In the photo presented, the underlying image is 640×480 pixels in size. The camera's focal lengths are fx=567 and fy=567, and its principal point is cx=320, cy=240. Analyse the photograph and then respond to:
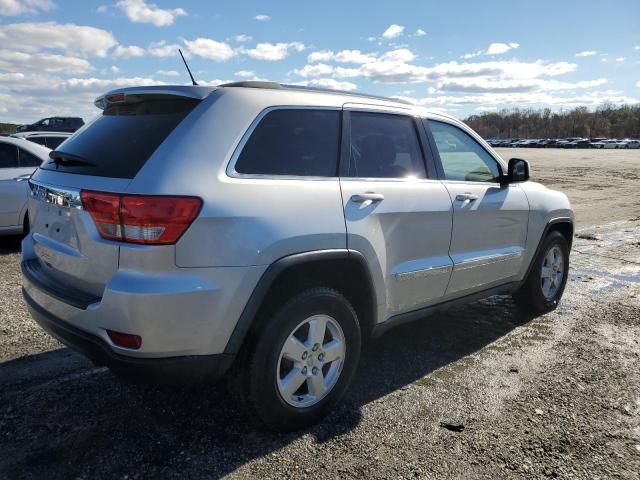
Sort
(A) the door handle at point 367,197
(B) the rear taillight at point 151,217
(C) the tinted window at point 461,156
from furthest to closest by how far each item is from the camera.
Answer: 1. (C) the tinted window at point 461,156
2. (A) the door handle at point 367,197
3. (B) the rear taillight at point 151,217

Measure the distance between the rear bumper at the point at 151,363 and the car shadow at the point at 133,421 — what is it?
1.55ft

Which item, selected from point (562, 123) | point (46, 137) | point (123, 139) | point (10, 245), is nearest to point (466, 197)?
point (123, 139)

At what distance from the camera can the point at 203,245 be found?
101 inches

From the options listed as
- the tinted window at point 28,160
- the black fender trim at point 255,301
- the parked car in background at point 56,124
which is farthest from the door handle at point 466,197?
the parked car in background at point 56,124

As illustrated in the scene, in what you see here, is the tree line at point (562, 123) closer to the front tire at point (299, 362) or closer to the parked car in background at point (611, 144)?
the parked car in background at point (611, 144)

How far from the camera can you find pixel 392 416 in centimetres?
335

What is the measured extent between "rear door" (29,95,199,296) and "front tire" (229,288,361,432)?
32.3 inches

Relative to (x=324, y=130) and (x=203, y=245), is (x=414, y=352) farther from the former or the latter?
(x=203, y=245)

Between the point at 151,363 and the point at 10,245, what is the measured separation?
6698mm

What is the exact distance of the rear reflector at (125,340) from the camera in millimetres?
2564

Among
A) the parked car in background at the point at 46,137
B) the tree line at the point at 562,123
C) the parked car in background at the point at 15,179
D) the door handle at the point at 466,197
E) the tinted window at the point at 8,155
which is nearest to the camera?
the door handle at the point at 466,197

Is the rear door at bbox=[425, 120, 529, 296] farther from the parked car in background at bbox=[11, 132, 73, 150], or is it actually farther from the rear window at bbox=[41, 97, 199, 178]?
the parked car in background at bbox=[11, 132, 73, 150]

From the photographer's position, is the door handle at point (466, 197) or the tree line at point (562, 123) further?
the tree line at point (562, 123)

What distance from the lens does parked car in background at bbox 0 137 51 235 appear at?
7348 millimetres
